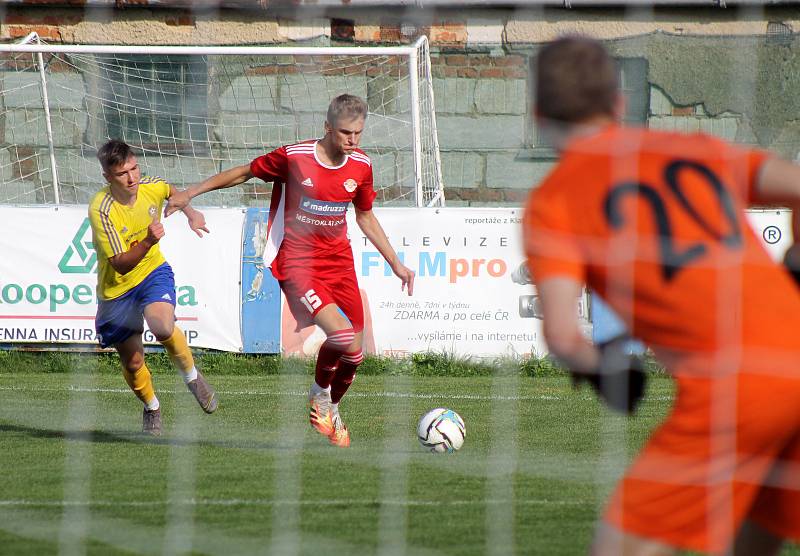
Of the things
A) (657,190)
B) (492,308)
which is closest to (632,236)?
(657,190)

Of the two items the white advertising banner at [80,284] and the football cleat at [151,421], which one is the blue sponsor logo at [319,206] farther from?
the white advertising banner at [80,284]

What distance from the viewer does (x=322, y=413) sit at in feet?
22.2

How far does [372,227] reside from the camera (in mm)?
7219

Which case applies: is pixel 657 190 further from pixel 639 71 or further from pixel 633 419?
pixel 639 71

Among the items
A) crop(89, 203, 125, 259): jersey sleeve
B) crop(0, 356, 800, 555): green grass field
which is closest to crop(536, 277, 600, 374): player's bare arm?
crop(0, 356, 800, 555): green grass field

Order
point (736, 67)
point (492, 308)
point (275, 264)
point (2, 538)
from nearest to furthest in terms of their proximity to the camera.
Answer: point (2, 538)
point (275, 264)
point (492, 308)
point (736, 67)

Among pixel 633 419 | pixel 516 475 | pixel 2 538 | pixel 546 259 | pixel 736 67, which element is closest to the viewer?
pixel 546 259

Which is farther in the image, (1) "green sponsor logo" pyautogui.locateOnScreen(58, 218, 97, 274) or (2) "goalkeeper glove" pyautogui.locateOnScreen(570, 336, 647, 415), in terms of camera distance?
(1) "green sponsor logo" pyautogui.locateOnScreen(58, 218, 97, 274)

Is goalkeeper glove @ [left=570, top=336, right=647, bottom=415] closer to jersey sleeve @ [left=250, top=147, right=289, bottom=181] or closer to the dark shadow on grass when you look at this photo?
the dark shadow on grass

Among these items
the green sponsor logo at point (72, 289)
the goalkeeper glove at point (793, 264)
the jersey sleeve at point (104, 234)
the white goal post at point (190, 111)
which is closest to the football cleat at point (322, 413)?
the jersey sleeve at point (104, 234)

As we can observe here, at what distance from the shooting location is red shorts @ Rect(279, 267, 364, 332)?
22.8ft

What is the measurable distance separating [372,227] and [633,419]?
79.5 inches

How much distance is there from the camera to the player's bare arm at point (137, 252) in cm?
650

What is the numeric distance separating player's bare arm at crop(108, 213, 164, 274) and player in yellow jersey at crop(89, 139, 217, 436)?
14 centimetres
